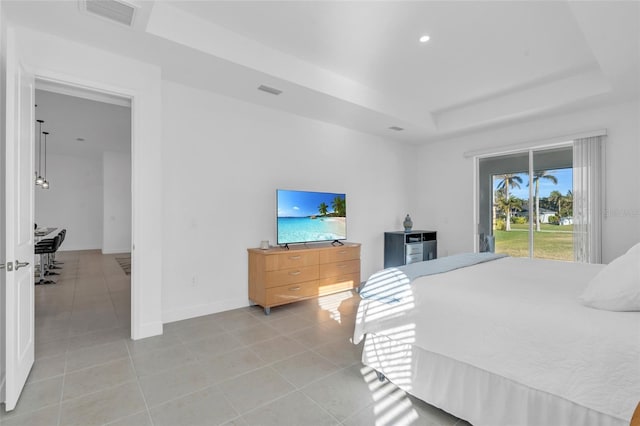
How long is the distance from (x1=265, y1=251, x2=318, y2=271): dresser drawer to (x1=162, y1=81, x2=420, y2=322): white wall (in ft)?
1.56

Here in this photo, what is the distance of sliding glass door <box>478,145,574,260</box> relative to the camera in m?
4.43

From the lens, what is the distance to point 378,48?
3096 mm

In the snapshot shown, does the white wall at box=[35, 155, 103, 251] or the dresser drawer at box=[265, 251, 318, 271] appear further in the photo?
the white wall at box=[35, 155, 103, 251]

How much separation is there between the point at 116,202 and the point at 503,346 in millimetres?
10001

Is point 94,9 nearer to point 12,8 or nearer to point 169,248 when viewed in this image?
point 12,8

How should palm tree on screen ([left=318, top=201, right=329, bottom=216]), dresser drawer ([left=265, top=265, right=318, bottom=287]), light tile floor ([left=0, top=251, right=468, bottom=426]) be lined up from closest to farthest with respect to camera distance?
light tile floor ([left=0, top=251, right=468, bottom=426])
dresser drawer ([left=265, top=265, right=318, bottom=287])
palm tree on screen ([left=318, top=201, right=329, bottom=216])

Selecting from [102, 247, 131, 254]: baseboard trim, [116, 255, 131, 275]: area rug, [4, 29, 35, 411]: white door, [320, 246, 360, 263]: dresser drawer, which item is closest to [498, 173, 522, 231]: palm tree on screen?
[320, 246, 360, 263]: dresser drawer

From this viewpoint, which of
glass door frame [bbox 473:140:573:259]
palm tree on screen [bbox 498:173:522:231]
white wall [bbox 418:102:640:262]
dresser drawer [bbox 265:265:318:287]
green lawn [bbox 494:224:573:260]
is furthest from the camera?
palm tree on screen [bbox 498:173:522:231]

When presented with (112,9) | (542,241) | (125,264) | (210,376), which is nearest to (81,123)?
(125,264)

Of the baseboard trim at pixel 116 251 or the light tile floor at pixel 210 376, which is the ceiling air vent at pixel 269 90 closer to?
the light tile floor at pixel 210 376

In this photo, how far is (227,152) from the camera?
3705mm

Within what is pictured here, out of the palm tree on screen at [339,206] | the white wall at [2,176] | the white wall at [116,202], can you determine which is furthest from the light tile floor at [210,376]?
the white wall at [116,202]

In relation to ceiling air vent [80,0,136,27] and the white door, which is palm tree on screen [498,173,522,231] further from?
the white door

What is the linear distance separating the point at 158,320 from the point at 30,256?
3.80ft
